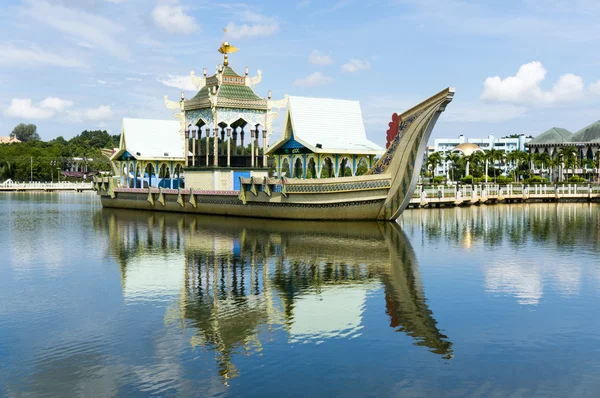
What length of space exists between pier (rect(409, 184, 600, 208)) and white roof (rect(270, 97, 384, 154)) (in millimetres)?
13126

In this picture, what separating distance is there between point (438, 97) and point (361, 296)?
18.3 m

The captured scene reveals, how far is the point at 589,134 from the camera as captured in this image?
4776 inches

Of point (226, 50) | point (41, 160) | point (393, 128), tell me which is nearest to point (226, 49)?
point (226, 50)

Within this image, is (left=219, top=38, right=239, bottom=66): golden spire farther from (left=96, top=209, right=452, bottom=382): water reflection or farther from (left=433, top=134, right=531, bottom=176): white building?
(left=433, top=134, right=531, bottom=176): white building

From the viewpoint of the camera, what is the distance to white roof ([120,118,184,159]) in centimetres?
5809

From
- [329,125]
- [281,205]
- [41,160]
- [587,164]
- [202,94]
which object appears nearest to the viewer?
[281,205]

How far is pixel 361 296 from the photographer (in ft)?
57.7

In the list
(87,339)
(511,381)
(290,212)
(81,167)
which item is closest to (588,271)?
(511,381)

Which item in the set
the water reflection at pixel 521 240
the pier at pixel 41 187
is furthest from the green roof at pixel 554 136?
the pier at pixel 41 187

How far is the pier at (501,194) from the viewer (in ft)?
188

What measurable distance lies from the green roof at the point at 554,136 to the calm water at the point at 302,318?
10419cm

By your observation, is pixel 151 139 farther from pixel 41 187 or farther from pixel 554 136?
pixel 554 136

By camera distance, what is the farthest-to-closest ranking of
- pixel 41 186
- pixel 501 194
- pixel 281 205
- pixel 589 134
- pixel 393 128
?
1. pixel 41 186
2. pixel 589 134
3. pixel 501 194
4. pixel 281 205
5. pixel 393 128

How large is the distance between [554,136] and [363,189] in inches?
4079
